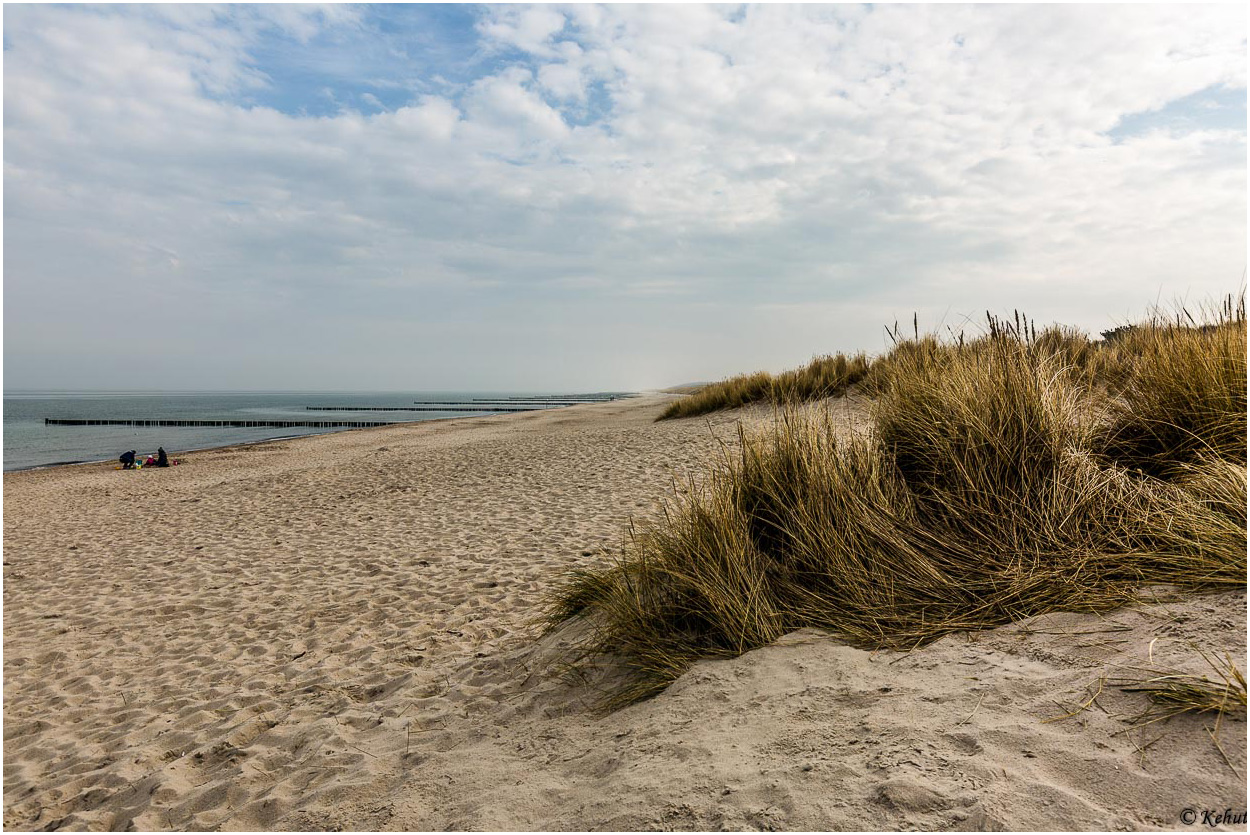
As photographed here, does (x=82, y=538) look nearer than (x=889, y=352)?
No

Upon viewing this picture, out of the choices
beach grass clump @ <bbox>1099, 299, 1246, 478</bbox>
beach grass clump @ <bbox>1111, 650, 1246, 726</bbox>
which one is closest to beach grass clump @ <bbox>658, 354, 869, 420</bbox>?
beach grass clump @ <bbox>1099, 299, 1246, 478</bbox>

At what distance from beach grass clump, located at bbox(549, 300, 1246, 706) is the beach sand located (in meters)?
0.22

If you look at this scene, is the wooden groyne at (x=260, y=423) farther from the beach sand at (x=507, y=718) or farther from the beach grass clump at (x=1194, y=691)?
the beach grass clump at (x=1194, y=691)

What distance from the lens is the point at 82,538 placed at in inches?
379

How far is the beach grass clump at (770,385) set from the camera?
57.9ft

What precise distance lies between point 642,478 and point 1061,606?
8112mm

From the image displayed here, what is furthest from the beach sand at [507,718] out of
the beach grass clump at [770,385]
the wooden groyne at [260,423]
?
the wooden groyne at [260,423]

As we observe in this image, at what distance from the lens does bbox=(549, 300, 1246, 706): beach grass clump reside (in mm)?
3041

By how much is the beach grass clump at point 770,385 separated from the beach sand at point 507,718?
Result: 467 inches

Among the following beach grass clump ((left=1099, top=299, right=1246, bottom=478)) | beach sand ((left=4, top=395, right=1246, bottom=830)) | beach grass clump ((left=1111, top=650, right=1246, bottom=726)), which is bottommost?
beach sand ((left=4, top=395, right=1246, bottom=830))

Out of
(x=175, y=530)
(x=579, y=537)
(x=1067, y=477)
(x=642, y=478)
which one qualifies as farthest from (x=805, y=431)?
(x=175, y=530)

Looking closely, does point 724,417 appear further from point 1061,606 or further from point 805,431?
point 1061,606

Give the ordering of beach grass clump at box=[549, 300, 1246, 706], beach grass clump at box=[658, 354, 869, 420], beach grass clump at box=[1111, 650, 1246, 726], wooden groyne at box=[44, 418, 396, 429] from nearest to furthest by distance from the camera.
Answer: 1. beach grass clump at box=[1111, 650, 1246, 726]
2. beach grass clump at box=[549, 300, 1246, 706]
3. beach grass clump at box=[658, 354, 869, 420]
4. wooden groyne at box=[44, 418, 396, 429]

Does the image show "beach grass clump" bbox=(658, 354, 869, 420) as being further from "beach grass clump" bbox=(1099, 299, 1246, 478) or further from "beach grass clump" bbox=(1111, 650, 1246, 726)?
"beach grass clump" bbox=(1111, 650, 1246, 726)
